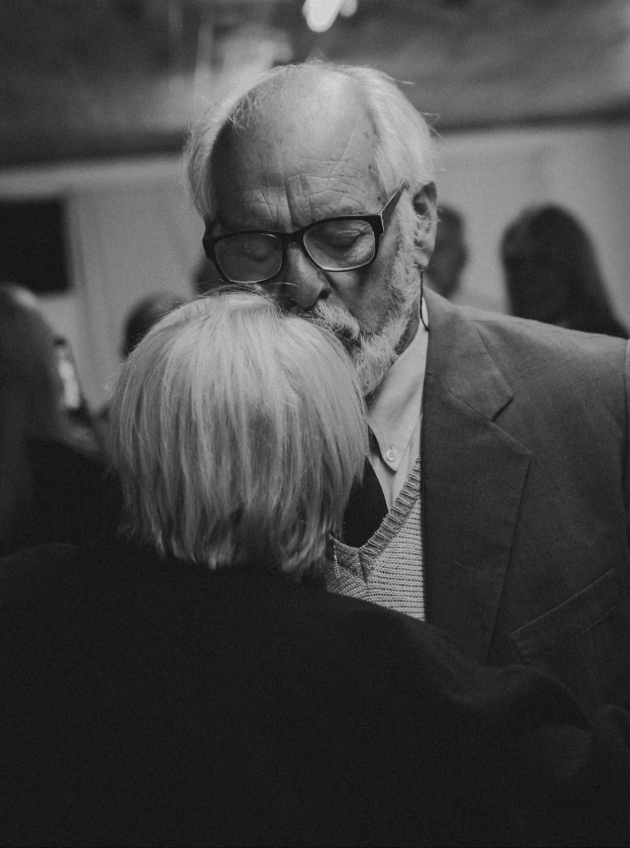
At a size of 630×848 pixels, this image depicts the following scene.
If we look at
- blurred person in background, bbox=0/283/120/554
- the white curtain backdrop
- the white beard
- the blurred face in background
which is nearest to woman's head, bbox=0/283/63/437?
→ blurred person in background, bbox=0/283/120/554

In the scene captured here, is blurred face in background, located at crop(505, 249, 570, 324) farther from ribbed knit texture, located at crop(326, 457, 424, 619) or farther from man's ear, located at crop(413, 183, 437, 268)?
ribbed knit texture, located at crop(326, 457, 424, 619)

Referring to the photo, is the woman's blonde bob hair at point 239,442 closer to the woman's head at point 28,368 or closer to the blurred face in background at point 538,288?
the woman's head at point 28,368

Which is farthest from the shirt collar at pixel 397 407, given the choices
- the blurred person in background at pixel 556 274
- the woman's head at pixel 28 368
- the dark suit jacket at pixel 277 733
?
the woman's head at pixel 28 368

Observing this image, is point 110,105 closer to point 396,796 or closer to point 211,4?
point 211,4

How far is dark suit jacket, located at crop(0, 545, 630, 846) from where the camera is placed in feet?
2.67

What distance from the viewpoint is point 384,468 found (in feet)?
4.07

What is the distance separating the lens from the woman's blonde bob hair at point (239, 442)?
94cm

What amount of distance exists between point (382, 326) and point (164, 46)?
4.21m

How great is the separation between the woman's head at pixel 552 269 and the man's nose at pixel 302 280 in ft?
3.77

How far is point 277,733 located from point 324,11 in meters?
4.27

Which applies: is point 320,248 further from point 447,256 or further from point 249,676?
point 447,256

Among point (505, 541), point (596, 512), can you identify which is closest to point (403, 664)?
point (505, 541)

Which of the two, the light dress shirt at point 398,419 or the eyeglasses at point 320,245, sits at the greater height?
the eyeglasses at point 320,245

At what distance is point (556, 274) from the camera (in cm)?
222
